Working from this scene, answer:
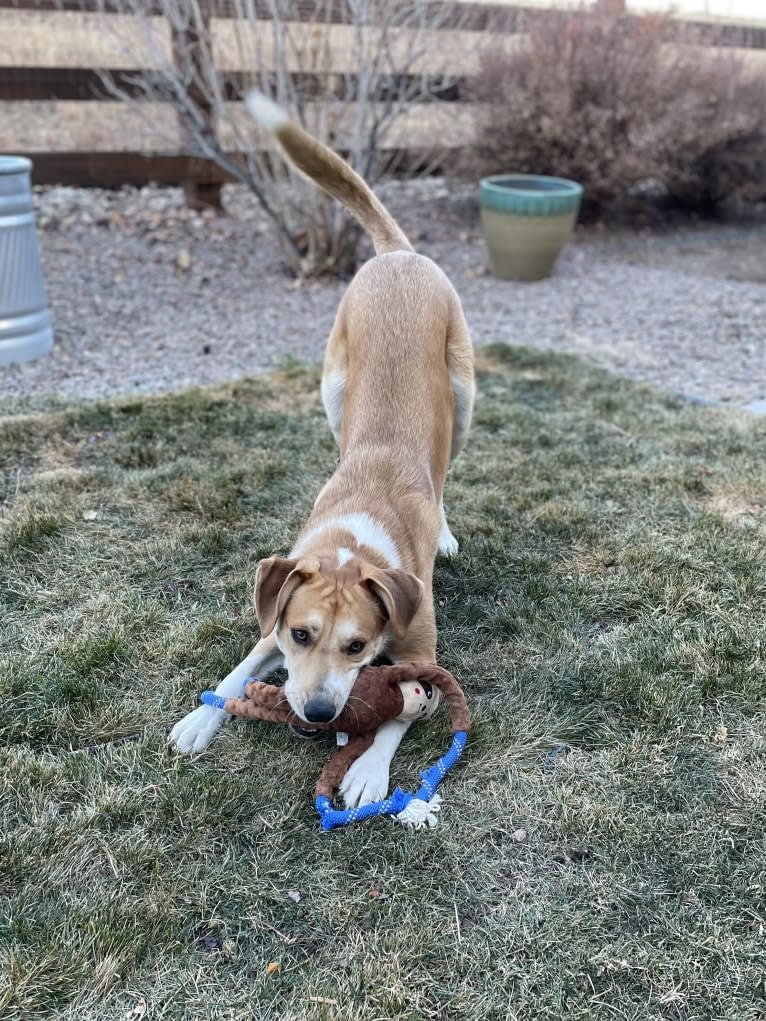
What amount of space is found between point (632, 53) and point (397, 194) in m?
3.40

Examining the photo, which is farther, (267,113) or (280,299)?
(280,299)

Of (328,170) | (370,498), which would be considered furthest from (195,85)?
(370,498)

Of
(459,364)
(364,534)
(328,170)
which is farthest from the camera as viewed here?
(328,170)

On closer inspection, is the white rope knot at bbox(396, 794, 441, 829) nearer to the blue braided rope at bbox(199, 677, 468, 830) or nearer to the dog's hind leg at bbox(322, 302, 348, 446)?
the blue braided rope at bbox(199, 677, 468, 830)

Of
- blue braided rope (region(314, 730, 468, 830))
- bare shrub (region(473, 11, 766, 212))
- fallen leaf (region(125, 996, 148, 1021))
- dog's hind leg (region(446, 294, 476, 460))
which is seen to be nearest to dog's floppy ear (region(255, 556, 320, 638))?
blue braided rope (region(314, 730, 468, 830))

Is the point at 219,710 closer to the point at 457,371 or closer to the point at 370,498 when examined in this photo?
the point at 370,498

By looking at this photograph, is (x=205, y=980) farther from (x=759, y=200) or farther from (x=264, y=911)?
(x=759, y=200)

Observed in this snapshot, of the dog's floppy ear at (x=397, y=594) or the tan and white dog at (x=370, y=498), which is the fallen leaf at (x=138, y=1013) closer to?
the tan and white dog at (x=370, y=498)

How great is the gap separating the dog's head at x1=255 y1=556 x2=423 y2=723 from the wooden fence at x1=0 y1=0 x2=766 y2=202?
6.84m

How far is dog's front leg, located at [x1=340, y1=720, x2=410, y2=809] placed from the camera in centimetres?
288

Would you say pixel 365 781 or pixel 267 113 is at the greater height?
pixel 267 113

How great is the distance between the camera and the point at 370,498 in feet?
11.8

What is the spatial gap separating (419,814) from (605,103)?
9.50m

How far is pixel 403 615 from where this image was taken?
2.99 metres
